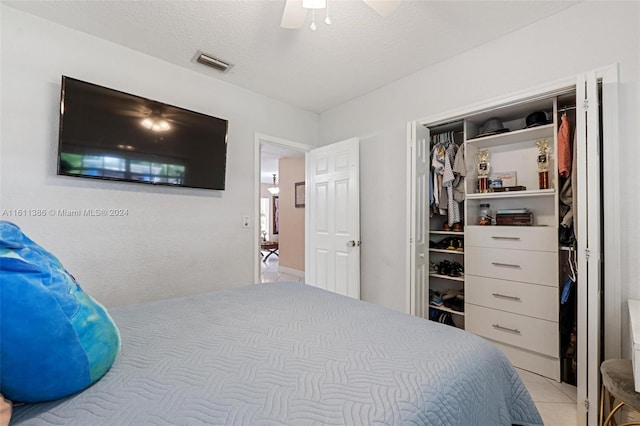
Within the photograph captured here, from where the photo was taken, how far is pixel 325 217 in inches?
131

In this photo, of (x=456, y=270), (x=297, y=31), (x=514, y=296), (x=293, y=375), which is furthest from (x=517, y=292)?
(x=297, y=31)

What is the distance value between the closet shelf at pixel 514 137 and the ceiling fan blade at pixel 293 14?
1949 millimetres

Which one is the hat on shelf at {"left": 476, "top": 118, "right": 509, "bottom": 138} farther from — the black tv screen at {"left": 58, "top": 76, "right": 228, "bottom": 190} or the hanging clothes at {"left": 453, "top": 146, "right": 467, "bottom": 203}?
the black tv screen at {"left": 58, "top": 76, "right": 228, "bottom": 190}

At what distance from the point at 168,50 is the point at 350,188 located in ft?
6.63

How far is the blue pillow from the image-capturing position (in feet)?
2.08

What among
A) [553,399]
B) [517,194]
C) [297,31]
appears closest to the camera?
[553,399]

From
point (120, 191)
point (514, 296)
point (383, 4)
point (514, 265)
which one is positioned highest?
point (383, 4)

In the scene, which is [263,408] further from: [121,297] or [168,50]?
[168,50]

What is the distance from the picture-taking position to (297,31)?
207 centimetres

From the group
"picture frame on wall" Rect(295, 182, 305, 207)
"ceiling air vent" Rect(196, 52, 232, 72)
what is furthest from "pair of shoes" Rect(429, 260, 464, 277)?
"picture frame on wall" Rect(295, 182, 305, 207)

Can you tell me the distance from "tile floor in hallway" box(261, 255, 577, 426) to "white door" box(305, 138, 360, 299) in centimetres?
154

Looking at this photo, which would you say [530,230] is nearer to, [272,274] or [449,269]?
[449,269]

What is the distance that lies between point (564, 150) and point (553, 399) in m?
1.74

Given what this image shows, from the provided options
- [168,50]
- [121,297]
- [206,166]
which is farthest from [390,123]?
[121,297]
